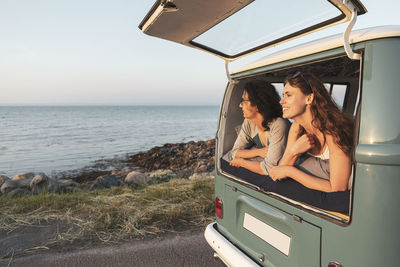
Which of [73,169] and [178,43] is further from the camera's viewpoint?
[73,169]

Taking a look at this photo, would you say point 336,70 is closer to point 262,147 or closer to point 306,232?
point 262,147

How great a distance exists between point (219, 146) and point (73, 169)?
11.7 metres

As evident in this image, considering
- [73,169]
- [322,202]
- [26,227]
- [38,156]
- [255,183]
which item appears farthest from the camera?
[38,156]

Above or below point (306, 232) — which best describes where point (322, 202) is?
above

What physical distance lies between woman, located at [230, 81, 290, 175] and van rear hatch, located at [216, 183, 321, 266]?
1.10 ft

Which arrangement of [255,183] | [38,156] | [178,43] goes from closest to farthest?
[255,183], [178,43], [38,156]

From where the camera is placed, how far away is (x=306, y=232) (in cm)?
189

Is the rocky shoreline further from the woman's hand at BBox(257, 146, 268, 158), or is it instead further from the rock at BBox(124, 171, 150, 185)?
the woman's hand at BBox(257, 146, 268, 158)

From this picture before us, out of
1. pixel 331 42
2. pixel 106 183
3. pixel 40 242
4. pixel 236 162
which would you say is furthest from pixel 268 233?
pixel 106 183

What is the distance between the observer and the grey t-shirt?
2617mm

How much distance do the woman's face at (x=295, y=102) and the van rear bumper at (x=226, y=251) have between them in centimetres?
119

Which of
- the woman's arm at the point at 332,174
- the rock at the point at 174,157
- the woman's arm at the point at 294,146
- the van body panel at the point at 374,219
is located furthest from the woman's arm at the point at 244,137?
the rock at the point at 174,157

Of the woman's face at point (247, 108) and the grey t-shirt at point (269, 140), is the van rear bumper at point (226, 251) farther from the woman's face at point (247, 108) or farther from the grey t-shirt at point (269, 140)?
the woman's face at point (247, 108)

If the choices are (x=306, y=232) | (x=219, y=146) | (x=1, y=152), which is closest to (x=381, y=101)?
(x=306, y=232)
